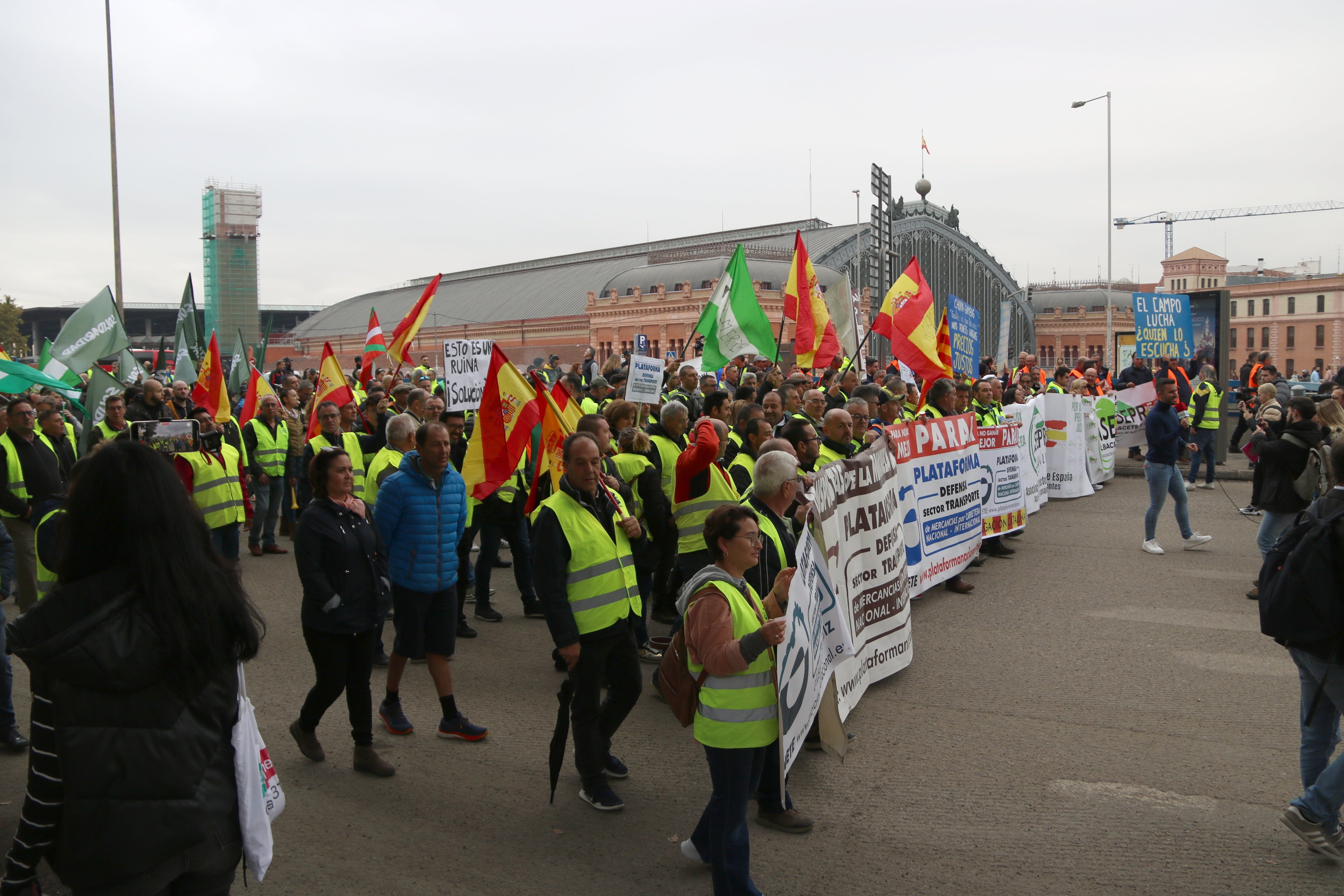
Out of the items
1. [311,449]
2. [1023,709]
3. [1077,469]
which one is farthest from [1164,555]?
[311,449]

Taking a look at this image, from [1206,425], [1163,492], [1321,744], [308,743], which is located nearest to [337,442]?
[308,743]

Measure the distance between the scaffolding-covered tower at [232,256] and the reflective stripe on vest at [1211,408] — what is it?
103 metres

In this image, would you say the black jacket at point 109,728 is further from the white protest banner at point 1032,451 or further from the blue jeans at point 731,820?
the white protest banner at point 1032,451

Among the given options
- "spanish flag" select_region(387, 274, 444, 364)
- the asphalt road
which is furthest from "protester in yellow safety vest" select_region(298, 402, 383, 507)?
"spanish flag" select_region(387, 274, 444, 364)

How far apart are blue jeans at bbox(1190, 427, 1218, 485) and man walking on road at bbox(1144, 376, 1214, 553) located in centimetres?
508

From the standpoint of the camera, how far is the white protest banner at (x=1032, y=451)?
12.6 meters

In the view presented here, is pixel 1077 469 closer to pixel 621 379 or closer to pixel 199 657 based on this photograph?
pixel 621 379

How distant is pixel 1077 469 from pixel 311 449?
11.3 meters

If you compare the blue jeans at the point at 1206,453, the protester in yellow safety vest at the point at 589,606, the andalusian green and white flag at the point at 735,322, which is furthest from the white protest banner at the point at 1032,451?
the protester in yellow safety vest at the point at 589,606

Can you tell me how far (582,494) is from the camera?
4.90 metres

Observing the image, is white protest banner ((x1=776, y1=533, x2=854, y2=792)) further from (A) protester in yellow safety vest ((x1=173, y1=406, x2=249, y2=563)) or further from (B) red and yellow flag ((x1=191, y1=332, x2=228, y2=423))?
(B) red and yellow flag ((x1=191, y1=332, x2=228, y2=423))

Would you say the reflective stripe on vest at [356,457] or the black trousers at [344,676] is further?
the reflective stripe on vest at [356,457]

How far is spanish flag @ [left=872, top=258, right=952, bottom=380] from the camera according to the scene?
36.4 ft

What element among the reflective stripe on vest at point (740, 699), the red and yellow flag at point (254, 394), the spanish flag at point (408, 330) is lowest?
the reflective stripe on vest at point (740, 699)
